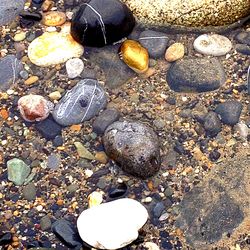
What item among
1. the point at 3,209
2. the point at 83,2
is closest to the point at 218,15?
the point at 83,2

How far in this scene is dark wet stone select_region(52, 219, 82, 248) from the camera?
2.86 metres

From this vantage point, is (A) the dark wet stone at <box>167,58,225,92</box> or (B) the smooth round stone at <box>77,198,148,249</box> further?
(A) the dark wet stone at <box>167,58,225,92</box>

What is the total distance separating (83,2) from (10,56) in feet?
1.90

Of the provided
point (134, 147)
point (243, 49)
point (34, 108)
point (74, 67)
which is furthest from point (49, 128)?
point (243, 49)

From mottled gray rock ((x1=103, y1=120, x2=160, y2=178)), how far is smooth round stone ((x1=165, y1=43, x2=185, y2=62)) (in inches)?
22.1

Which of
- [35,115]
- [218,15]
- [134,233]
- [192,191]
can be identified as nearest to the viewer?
[134,233]

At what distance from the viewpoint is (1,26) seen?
3.66 m

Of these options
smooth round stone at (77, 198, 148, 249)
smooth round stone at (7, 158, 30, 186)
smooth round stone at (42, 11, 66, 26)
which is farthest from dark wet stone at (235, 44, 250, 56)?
smooth round stone at (7, 158, 30, 186)

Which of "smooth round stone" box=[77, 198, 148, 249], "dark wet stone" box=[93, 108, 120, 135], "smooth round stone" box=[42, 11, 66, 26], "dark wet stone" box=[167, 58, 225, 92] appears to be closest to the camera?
"smooth round stone" box=[77, 198, 148, 249]

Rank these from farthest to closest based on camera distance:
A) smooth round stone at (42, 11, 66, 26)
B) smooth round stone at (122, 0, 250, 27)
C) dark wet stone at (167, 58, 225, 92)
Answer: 1. smooth round stone at (42, 11, 66, 26)
2. smooth round stone at (122, 0, 250, 27)
3. dark wet stone at (167, 58, 225, 92)

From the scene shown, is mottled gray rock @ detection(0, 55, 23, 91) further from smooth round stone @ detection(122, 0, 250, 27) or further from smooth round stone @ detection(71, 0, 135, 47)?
smooth round stone @ detection(122, 0, 250, 27)

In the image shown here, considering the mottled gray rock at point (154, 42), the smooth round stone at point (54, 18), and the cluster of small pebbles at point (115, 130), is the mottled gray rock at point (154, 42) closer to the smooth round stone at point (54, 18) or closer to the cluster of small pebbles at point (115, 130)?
the cluster of small pebbles at point (115, 130)

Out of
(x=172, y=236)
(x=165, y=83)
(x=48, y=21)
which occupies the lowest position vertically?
(x=172, y=236)

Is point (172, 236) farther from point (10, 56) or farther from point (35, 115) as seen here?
point (10, 56)
